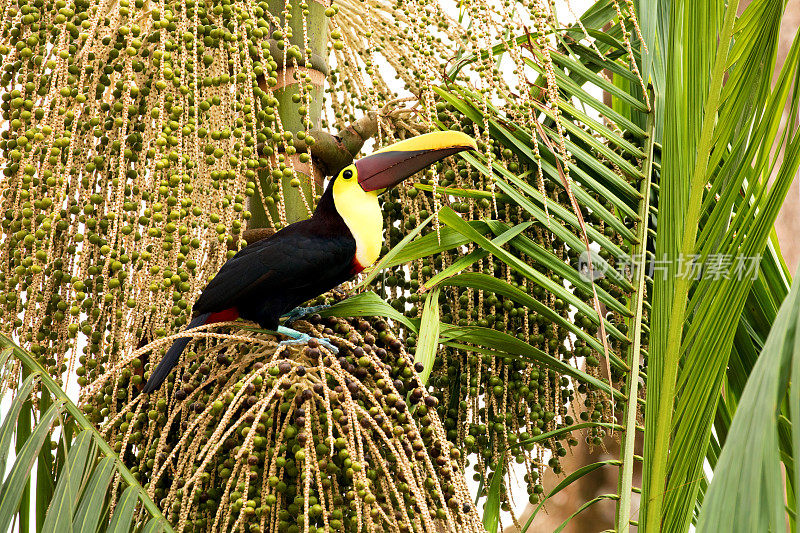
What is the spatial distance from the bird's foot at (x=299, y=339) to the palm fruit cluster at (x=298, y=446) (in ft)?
0.05

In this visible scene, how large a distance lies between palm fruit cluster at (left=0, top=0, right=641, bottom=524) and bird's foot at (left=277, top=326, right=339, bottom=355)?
88mm

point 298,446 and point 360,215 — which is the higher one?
point 360,215

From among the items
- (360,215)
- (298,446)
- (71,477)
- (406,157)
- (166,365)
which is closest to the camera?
(71,477)

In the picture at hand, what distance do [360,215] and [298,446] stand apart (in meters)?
0.57

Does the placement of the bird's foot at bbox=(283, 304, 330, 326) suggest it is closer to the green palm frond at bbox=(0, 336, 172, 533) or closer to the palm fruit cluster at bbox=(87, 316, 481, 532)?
the palm fruit cluster at bbox=(87, 316, 481, 532)

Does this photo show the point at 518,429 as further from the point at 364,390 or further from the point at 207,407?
the point at 207,407

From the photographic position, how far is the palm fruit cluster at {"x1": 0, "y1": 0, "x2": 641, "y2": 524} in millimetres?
1546

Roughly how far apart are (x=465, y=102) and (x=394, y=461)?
80 cm

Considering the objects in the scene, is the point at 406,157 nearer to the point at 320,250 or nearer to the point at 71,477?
the point at 320,250

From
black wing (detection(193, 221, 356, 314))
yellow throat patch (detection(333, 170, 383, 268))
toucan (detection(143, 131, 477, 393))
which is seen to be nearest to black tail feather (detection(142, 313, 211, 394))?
toucan (detection(143, 131, 477, 393))

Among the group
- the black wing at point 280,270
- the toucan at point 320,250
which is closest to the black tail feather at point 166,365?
the toucan at point 320,250

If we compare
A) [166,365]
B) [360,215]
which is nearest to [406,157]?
[360,215]

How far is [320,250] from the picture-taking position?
1771 millimetres

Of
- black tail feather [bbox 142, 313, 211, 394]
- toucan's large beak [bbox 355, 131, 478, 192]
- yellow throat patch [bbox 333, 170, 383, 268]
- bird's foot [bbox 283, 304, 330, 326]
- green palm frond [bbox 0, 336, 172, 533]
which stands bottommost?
green palm frond [bbox 0, 336, 172, 533]
